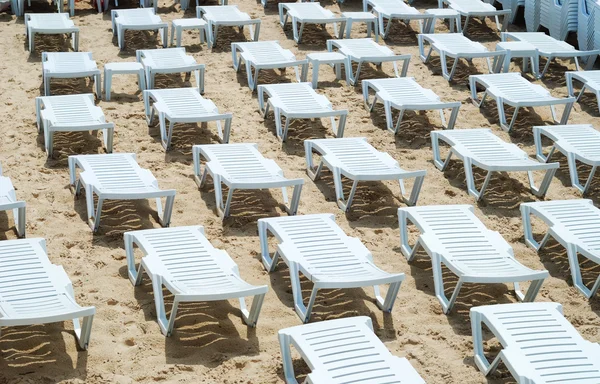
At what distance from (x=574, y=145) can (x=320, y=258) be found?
3316mm

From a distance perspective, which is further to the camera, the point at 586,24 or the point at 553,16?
the point at 553,16

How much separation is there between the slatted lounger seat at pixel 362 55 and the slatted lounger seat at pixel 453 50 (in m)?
0.44

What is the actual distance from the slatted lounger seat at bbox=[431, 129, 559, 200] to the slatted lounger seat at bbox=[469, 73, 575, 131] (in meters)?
0.86

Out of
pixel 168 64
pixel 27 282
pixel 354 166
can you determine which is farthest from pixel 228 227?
pixel 168 64

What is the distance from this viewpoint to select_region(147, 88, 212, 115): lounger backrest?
8555mm

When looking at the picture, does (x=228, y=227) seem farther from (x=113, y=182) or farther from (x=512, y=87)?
(x=512, y=87)

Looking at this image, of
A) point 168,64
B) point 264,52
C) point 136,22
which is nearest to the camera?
point 168,64

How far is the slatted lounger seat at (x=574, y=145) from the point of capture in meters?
7.98

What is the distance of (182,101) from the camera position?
8.76 m

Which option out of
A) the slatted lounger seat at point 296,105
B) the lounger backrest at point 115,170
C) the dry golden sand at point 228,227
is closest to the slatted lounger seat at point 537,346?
the dry golden sand at point 228,227

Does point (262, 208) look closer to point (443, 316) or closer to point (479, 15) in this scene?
point (443, 316)

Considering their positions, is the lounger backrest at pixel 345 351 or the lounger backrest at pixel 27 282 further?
the lounger backrest at pixel 27 282

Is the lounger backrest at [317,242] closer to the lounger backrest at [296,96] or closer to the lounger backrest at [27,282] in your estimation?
the lounger backrest at [27,282]

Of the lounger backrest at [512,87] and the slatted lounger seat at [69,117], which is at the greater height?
the lounger backrest at [512,87]
